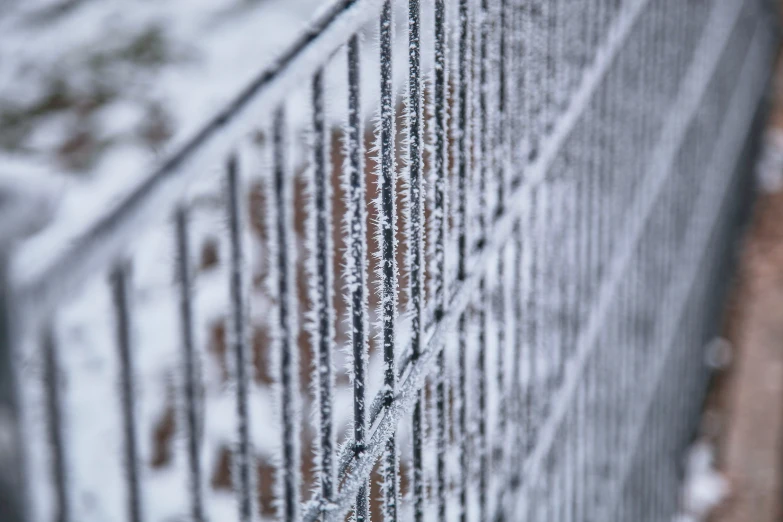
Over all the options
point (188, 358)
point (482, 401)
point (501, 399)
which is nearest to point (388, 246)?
point (188, 358)

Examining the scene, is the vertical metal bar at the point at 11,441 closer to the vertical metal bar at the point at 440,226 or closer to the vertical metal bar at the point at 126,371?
the vertical metal bar at the point at 126,371

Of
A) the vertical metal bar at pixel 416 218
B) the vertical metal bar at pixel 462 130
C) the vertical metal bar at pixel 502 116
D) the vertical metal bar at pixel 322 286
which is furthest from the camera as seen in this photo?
the vertical metal bar at pixel 502 116

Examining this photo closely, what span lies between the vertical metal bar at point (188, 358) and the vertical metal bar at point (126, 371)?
0.21 feet

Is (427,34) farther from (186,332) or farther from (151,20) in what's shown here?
(151,20)

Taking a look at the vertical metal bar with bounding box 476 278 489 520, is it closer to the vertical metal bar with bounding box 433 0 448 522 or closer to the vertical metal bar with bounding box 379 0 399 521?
the vertical metal bar with bounding box 433 0 448 522

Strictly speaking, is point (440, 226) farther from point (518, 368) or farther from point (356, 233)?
point (518, 368)

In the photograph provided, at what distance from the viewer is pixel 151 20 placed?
15.4 ft

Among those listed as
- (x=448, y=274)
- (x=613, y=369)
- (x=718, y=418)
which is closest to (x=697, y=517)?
(x=718, y=418)

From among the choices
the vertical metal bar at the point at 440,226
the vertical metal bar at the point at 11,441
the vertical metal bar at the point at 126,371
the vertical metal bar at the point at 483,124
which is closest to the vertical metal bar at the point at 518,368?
the vertical metal bar at the point at 483,124

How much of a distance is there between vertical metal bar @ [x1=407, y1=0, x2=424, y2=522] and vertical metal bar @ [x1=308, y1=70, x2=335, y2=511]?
17 centimetres

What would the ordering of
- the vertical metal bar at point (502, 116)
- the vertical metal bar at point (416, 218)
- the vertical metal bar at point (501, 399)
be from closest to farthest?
the vertical metal bar at point (416, 218) < the vertical metal bar at point (502, 116) < the vertical metal bar at point (501, 399)

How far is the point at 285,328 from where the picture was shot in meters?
0.81

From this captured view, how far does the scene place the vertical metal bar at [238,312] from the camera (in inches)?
29.1

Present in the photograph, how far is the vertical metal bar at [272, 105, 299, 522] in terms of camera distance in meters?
0.79
